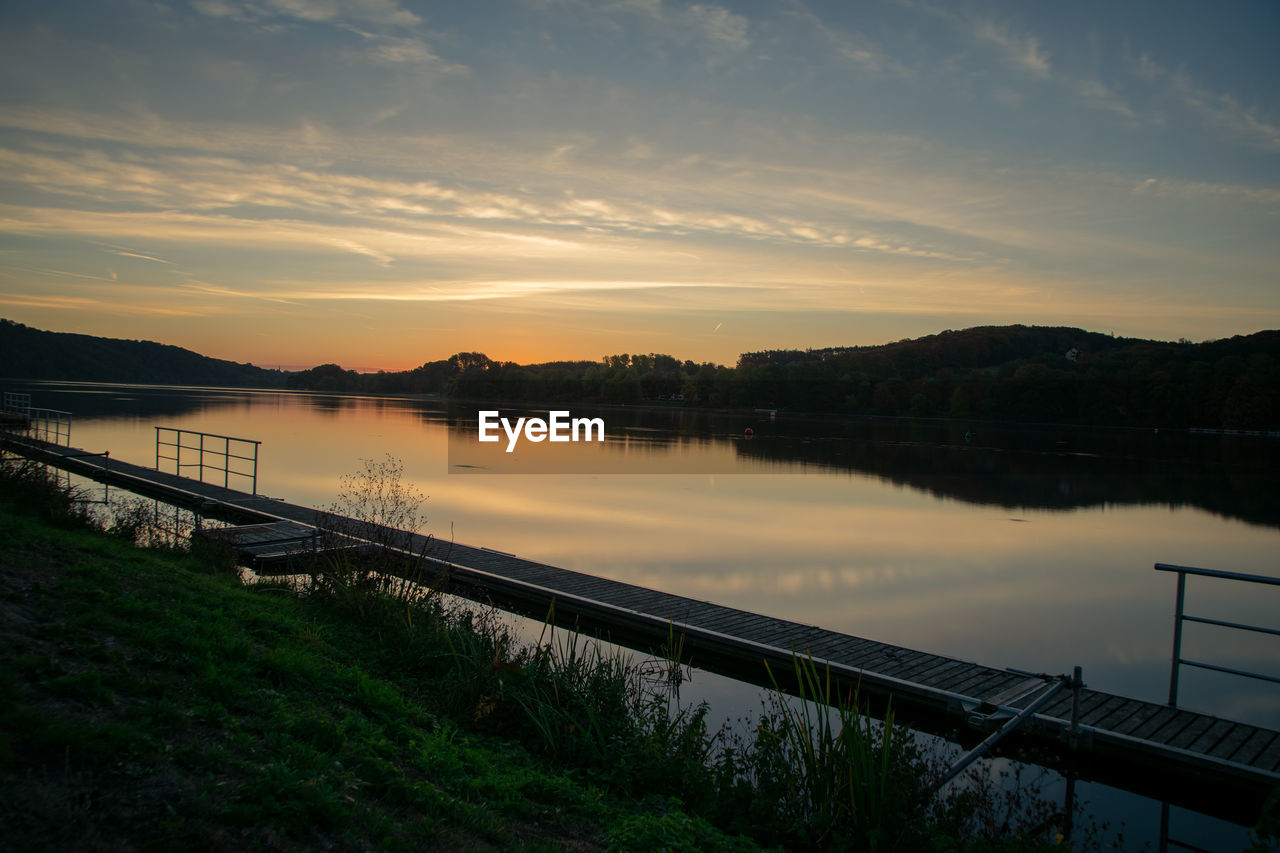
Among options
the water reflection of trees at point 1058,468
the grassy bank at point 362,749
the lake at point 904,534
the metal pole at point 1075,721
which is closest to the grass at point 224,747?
the grassy bank at point 362,749

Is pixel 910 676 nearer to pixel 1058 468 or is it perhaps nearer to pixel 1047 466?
pixel 1058 468

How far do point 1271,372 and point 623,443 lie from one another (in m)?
70.0

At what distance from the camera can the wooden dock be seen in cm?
566

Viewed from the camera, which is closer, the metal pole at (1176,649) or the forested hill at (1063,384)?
the metal pole at (1176,649)

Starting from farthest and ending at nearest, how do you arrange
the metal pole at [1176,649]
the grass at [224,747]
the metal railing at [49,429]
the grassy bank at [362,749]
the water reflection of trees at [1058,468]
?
1. the water reflection of trees at [1058,468]
2. the metal railing at [49,429]
3. the metal pole at [1176,649]
4. the grassy bank at [362,749]
5. the grass at [224,747]

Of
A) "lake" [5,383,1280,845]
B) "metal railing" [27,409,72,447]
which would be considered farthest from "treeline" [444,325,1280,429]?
"metal railing" [27,409,72,447]

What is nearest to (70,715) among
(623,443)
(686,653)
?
(686,653)

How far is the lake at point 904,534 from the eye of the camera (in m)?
10.3

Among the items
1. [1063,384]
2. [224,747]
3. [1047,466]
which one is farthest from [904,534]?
[1063,384]

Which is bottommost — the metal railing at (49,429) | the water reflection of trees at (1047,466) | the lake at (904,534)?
the lake at (904,534)

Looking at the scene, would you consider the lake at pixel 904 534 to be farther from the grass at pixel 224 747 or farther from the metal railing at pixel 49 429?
the grass at pixel 224 747

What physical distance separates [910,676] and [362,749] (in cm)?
499

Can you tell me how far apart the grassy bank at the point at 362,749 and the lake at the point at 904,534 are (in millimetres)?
2201

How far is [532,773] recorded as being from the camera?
4.43m
